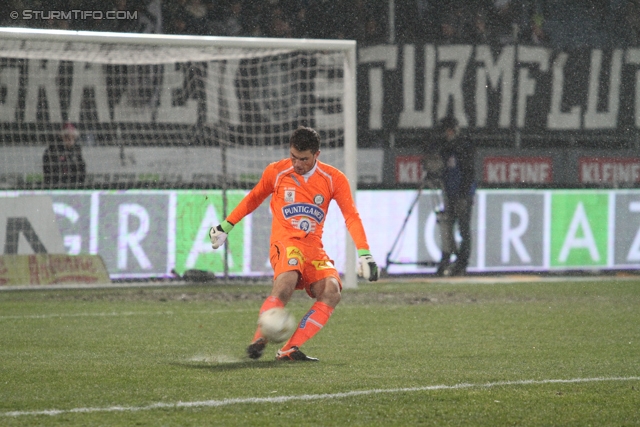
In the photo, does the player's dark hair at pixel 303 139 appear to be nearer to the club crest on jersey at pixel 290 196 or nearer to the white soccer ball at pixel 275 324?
the club crest on jersey at pixel 290 196

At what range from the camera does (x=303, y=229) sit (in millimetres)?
6590

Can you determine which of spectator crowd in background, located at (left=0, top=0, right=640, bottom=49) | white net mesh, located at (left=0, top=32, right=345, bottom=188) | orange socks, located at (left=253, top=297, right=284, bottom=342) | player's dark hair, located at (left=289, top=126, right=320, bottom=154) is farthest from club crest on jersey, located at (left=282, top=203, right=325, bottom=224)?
spectator crowd in background, located at (left=0, top=0, right=640, bottom=49)

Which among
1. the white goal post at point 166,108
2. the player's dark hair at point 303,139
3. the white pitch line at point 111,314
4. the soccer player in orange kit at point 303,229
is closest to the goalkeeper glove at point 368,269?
the soccer player in orange kit at point 303,229

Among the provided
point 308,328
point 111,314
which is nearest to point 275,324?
point 308,328

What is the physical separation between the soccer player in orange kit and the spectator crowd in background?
8443mm

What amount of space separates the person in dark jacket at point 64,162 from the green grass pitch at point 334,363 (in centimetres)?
153

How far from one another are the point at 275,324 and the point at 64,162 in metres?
6.93

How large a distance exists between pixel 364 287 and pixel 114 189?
10.0ft

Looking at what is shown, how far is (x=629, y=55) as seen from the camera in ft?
55.6

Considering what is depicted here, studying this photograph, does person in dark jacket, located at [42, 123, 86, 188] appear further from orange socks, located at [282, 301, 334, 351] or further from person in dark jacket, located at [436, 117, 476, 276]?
orange socks, located at [282, 301, 334, 351]

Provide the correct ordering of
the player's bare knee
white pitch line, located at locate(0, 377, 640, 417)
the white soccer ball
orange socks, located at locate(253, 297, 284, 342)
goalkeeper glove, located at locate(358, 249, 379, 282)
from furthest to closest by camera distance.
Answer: the player's bare knee, goalkeeper glove, located at locate(358, 249, 379, 282), orange socks, located at locate(253, 297, 284, 342), the white soccer ball, white pitch line, located at locate(0, 377, 640, 417)

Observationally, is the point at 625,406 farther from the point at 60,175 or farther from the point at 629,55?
the point at 629,55

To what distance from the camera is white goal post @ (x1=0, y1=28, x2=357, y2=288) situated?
11945 millimetres

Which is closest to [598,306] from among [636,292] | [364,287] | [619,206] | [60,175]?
[636,292]
